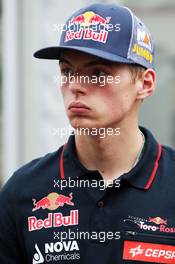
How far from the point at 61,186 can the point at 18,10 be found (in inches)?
176

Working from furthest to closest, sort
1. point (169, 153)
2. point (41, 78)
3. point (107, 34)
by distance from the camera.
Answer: point (41, 78), point (169, 153), point (107, 34)

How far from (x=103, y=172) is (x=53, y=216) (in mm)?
229

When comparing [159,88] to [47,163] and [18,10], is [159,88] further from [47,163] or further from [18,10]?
[47,163]

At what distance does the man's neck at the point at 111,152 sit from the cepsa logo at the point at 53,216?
143mm

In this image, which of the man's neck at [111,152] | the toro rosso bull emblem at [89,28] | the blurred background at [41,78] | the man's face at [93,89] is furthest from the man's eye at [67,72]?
the blurred background at [41,78]

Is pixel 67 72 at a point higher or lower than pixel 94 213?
higher

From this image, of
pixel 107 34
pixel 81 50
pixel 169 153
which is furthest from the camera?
pixel 169 153

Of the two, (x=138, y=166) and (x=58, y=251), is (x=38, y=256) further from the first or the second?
(x=138, y=166)

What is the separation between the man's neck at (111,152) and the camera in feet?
9.07

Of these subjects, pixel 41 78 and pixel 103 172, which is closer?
pixel 103 172

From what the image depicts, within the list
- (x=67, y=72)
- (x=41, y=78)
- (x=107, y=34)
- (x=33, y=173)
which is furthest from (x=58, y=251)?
(x=41, y=78)

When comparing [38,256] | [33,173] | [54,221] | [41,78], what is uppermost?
[41,78]

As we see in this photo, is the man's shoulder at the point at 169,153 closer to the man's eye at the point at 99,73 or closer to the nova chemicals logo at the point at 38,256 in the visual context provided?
the man's eye at the point at 99,73

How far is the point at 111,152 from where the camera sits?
2.77 metres
